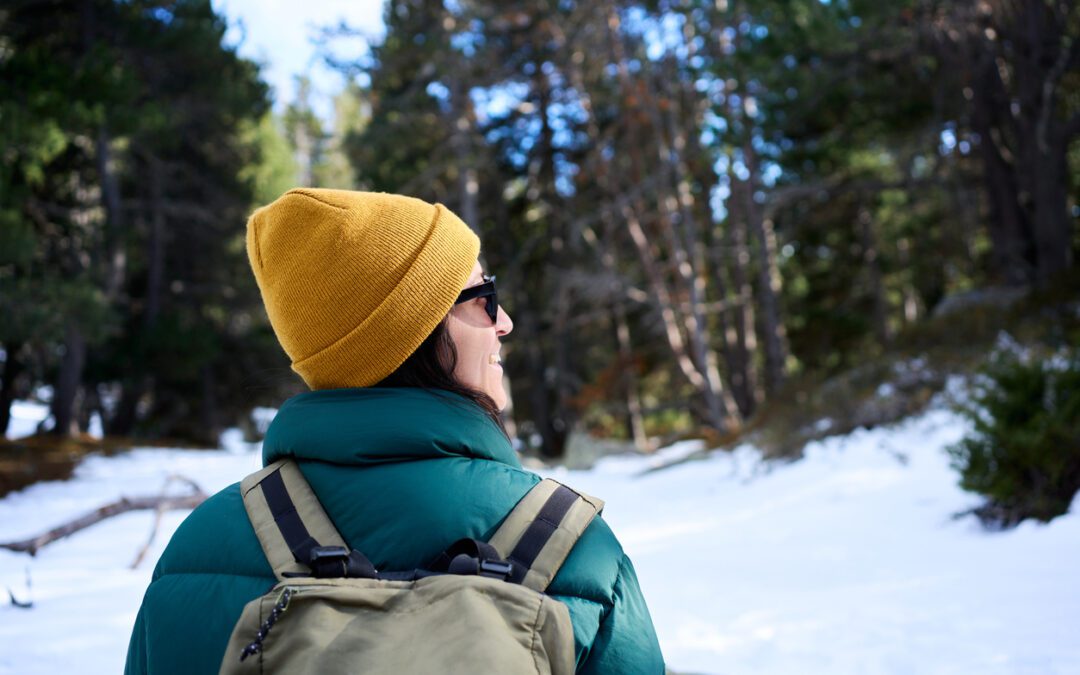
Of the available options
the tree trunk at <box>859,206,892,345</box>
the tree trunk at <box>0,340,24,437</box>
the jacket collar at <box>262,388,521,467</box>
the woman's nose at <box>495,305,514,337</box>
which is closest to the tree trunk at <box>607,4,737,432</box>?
the tree trunk at <box>859,206,892,345</box>

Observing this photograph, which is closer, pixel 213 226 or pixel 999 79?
pixel 999 79

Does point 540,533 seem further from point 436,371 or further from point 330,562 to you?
point 436,371

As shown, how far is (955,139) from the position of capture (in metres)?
14.4

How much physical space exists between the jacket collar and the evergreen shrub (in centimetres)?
526

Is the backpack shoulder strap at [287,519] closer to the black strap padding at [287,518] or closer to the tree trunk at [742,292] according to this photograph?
the black strap padding at [287,518]

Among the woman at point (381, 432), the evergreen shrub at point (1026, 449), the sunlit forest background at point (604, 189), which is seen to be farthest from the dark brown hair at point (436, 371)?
the sunlit forest background at point (604, 189)

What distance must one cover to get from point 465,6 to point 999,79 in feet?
31.3

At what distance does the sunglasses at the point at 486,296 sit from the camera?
1464mm

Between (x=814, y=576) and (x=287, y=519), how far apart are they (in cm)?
494

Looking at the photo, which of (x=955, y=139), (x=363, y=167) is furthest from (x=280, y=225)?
(x=363, y=167)

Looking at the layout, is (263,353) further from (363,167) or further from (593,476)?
(593,476)

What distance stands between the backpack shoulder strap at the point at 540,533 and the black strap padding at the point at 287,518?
0.77 ft

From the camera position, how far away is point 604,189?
1892 centimetres

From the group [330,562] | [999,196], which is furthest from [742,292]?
[330,562]
